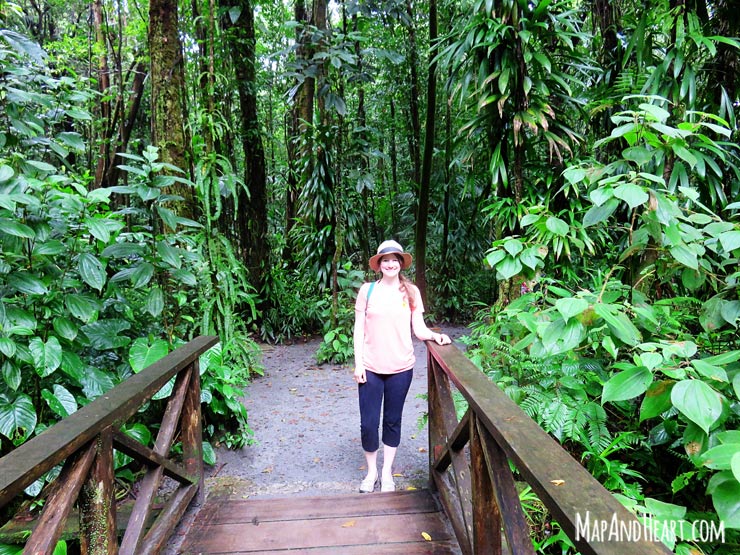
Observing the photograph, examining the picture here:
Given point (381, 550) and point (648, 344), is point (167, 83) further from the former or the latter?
point (648, 344)

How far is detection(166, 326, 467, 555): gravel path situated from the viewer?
309cm

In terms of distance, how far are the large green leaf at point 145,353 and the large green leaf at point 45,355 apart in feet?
1.30

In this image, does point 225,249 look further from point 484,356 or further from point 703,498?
point 703,498

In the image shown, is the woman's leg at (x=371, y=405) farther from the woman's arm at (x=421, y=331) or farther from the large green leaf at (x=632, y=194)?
the large green leaf at (x=632, y=194)

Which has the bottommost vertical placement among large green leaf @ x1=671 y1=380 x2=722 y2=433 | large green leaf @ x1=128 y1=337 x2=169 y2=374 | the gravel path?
the gravel path

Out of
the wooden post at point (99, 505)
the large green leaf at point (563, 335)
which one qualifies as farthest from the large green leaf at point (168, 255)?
the large green leaf at point (563, 335)

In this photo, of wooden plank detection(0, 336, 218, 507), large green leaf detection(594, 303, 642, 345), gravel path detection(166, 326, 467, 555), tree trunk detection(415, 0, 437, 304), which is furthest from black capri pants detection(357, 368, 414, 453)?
tree trunk detection(415, 0, 437, 304)

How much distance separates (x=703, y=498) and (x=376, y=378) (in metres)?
1.60

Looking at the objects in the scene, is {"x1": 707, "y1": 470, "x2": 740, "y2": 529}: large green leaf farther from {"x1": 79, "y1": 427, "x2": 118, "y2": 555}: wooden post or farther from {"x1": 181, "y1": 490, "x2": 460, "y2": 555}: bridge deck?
{"x1": 79, "y1": 427, "x2": 118, "y2": 555}: wooden post

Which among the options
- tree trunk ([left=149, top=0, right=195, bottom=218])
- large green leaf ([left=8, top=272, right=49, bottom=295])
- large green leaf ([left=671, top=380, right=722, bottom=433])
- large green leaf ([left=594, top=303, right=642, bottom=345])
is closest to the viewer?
large green leaf ([left=671, top=380, right=722, bottom=433])

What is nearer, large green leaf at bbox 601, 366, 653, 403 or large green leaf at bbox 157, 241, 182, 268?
large green leaf at bbox 601, 366, 653, 403

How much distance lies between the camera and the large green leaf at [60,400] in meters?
2.27

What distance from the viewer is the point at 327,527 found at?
7.04 ft

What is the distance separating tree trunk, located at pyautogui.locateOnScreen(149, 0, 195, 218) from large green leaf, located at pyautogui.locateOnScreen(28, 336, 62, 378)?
64.6 inches
